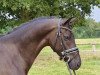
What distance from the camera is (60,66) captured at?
51.5 feet

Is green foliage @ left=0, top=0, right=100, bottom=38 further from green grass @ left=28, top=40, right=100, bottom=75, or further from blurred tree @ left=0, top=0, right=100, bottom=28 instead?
green grass @ left=28, top=40, right=100, bottom=75

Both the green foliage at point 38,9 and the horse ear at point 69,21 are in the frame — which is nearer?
the horse ear at point 69,21

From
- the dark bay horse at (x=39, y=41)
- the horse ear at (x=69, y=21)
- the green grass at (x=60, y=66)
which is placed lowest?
the green grass at (x=60, y=66)

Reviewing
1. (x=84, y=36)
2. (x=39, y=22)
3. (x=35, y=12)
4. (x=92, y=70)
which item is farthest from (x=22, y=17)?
(x=84, y=36)

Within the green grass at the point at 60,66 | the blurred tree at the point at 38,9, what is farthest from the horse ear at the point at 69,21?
the blurred tree at the point at 38,9

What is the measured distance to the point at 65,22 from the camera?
559 centimetres

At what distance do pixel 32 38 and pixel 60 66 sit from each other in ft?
33.5

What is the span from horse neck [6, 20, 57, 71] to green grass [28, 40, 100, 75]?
7.55 metres

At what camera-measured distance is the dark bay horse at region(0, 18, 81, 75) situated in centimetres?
550

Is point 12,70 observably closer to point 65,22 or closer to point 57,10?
point 65,22

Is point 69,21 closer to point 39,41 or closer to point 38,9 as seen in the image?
point 39,41

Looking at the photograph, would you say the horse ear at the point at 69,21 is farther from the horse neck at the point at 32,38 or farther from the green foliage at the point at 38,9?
the green foliage at the point at 38,9

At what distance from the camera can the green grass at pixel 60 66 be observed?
44.1ft

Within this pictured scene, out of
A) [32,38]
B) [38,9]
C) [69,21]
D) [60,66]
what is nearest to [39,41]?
[32,38]
